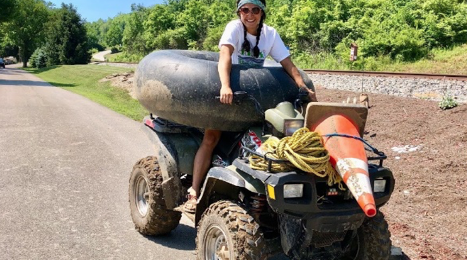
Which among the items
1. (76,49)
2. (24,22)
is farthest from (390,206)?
(24,22)

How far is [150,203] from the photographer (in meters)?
4.78

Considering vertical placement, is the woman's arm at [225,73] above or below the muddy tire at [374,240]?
above

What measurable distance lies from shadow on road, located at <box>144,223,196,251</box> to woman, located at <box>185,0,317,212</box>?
31.3 inches

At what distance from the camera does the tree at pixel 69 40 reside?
5481 centimetres

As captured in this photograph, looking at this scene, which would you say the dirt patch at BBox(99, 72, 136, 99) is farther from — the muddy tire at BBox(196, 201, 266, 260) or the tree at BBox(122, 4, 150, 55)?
the tree at BBox(122, 4, 150, 55)

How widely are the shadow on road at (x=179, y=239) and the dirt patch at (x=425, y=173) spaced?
2.20 meters

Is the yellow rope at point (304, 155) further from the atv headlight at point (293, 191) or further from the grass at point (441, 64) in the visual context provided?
the grass at point (441, 64)

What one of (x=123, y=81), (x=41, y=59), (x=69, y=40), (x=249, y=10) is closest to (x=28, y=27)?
(x=41, y=59)

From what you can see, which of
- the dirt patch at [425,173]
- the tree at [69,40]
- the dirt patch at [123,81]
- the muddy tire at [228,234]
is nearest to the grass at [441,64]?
the dirt patch at [425,173]

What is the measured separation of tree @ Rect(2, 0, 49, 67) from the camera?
75125 mm

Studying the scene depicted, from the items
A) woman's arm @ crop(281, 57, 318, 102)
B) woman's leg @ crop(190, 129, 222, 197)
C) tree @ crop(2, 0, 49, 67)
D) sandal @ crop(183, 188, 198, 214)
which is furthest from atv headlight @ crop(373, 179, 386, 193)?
tree @ crop(2, 0, 49, 67)

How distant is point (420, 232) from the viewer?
5.27 metres

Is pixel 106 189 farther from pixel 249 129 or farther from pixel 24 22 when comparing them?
pixel 24 22

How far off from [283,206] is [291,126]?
0.68 metres
